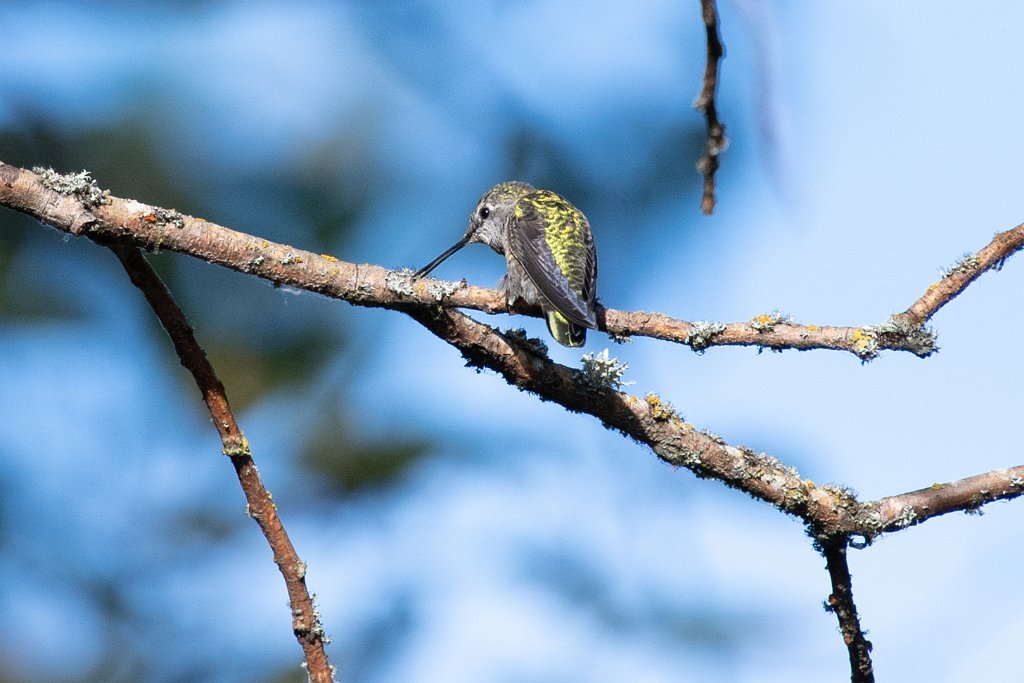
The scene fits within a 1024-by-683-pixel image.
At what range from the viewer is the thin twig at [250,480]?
8.64ft

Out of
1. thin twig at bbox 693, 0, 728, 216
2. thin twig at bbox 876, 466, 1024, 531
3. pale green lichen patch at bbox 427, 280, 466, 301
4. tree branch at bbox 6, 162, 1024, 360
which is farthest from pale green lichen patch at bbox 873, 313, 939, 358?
pale green lichen patch at bbox 427, 280, 466, 301

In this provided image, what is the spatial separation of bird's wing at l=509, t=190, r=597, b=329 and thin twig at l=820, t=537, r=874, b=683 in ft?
3.46

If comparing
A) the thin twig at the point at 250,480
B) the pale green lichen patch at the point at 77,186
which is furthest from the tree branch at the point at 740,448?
the pale green lichen patch at the point at 77,186

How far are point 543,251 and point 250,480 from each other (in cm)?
186

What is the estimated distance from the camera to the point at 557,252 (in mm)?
4266

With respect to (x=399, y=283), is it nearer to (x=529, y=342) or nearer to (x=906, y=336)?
(x=529, y=342)

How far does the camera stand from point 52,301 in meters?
7.97

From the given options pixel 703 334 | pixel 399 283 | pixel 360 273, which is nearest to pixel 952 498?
pixel 703 334

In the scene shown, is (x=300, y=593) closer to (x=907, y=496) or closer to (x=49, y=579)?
(x=907, y=496)

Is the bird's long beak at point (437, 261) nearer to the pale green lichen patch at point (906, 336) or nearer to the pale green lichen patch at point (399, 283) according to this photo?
the pale green lichen patch at point (399, 283)

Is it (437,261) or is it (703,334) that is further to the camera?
(437,261)

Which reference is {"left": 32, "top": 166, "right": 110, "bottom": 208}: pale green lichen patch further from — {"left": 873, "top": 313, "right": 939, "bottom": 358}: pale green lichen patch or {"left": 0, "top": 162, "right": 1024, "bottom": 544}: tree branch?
{"left": 873, "top": 313, "right": 939, "bottom": 358}: pale green lichen patch

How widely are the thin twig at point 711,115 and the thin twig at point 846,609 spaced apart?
1.18 m

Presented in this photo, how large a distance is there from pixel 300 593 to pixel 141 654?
5262mm
